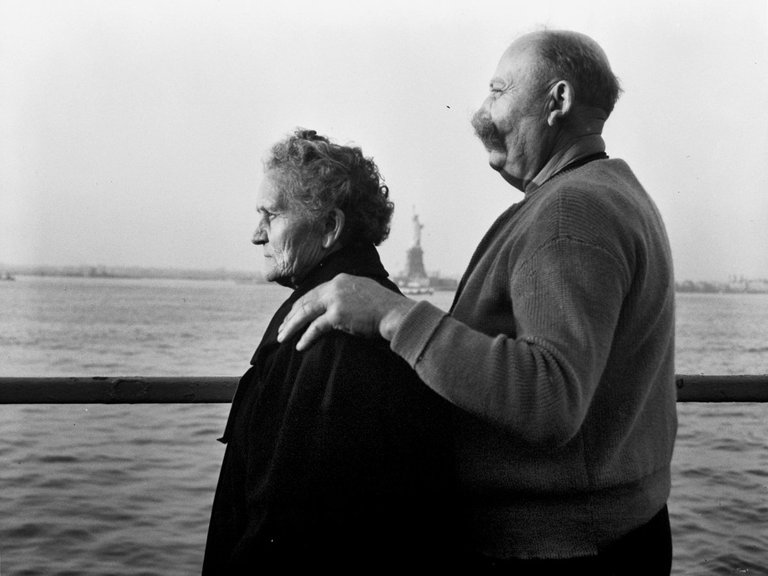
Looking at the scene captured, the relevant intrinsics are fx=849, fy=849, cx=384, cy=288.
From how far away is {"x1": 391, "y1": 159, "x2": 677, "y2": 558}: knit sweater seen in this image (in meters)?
1.19

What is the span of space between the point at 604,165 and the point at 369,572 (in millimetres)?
771

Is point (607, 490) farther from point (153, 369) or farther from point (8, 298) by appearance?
point (8, 298)

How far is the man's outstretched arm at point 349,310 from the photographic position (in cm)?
129

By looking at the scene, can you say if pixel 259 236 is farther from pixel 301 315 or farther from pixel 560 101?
pixel 560 101

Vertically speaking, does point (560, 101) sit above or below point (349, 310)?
above

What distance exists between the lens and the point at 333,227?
5.20 ft

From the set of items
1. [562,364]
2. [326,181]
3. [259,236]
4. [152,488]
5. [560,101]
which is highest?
[560,101]

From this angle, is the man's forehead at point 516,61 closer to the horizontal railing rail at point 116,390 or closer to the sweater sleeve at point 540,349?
the sweater sleeve at point 540,349

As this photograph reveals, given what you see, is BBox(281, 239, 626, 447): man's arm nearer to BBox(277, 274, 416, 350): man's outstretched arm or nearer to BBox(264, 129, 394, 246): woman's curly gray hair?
BBox(277, 274, 416, 350): man's outstretched arm

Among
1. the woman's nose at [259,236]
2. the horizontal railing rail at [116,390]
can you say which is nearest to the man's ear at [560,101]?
the woman's nose at [259,236]

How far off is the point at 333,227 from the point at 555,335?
0.55m

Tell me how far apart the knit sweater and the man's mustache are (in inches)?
4.8

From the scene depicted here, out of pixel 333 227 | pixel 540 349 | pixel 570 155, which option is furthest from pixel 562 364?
pixel 333 227

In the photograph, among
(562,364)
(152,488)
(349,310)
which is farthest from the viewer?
(152,488)
